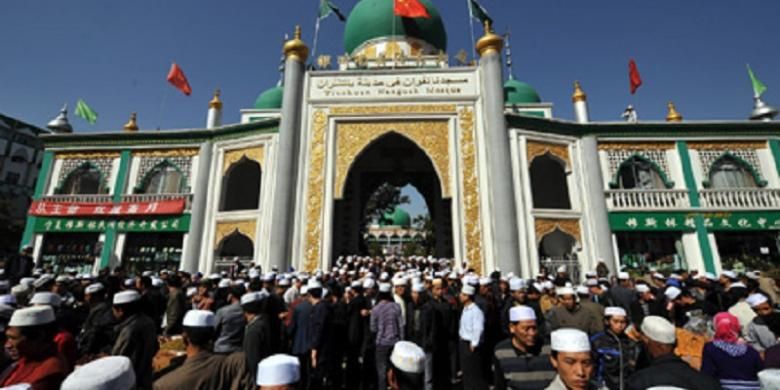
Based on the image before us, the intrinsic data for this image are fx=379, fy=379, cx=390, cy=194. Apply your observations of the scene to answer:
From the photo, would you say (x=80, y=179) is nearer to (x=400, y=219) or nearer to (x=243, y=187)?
(x=243, y=187)

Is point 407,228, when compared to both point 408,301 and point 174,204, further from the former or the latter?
point 408,301

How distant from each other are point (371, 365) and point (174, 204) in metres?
11.0

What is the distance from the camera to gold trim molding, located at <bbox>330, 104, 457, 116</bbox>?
12.8 meters

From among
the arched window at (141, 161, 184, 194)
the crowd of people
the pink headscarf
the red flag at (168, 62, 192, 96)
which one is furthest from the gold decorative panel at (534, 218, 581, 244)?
the red flag at (168, 62, 192, 96)

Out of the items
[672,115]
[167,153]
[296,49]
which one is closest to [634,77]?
[672,115]

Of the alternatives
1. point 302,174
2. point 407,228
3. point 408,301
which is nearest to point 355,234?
point 302,174

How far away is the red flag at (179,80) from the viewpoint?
51.2 feet

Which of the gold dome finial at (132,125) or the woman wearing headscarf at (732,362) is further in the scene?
the gold dome finial at (132,125)

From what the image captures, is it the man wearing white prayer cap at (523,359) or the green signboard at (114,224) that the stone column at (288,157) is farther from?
the man wearing white prayer cap at (523,359)

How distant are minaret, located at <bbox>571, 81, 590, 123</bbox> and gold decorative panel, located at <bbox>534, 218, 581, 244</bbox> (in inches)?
182

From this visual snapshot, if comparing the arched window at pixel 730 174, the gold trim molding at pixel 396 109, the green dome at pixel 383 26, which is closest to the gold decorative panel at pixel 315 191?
the gold trim molding at pixel 396 109

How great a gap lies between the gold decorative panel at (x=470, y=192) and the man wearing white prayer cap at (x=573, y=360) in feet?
30.9

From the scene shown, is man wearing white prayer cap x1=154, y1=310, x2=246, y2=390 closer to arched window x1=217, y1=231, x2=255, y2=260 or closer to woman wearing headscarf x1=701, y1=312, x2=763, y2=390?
woman wearing headscarf x1=701, y1=312, x2=763, y2=390

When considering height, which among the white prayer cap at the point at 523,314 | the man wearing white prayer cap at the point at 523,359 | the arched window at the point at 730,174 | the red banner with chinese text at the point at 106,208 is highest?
the arched window at the point at 730,174
